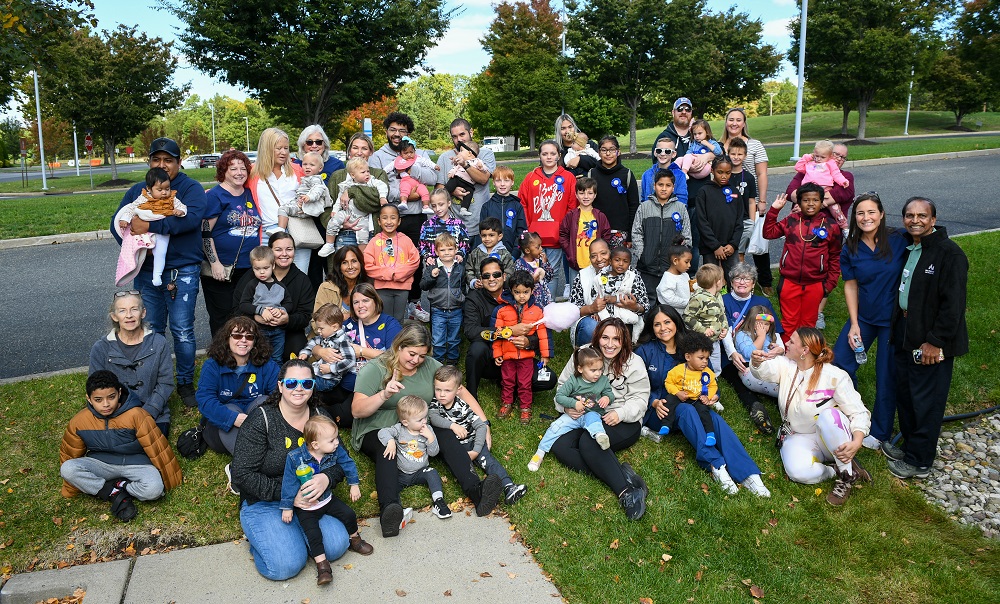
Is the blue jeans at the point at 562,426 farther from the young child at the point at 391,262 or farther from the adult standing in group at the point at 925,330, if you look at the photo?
the adult standing in group at the point at 925,330

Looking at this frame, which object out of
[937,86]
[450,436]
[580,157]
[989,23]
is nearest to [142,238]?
[450,436]

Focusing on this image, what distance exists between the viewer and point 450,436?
18.0 ft

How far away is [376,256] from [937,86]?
49376mm

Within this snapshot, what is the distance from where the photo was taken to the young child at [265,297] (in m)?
5.97

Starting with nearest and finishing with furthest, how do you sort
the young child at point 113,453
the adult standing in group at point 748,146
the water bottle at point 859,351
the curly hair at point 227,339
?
1. the young child at point 113,453
2. the curly hair at point 227,339
3. the water bottle at point 859,351
4. the adult standing in group at point 748,146

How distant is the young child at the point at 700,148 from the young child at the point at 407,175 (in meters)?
3.01

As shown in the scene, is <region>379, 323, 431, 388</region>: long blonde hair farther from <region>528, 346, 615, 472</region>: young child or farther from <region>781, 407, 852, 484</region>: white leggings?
<region>781, 407, 852, 484</region>: white leggings

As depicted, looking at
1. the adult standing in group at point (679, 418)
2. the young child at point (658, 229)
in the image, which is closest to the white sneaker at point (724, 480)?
the adult standing in group at point (679, 418)

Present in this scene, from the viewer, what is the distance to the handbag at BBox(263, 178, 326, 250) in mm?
6887

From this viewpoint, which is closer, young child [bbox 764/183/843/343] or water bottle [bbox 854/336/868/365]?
water bottle [bbox 854/336/868/365]

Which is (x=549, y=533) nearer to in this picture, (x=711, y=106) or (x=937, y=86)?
(x=711, y=106)

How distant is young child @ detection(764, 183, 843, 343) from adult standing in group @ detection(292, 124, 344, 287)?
15.8 feet

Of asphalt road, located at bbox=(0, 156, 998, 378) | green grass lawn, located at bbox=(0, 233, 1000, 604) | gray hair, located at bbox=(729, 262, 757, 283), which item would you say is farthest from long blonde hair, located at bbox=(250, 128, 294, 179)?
gray hair, located at bbox=(729, 262, 757, 283)

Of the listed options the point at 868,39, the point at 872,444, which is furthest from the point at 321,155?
the point at 868,39
